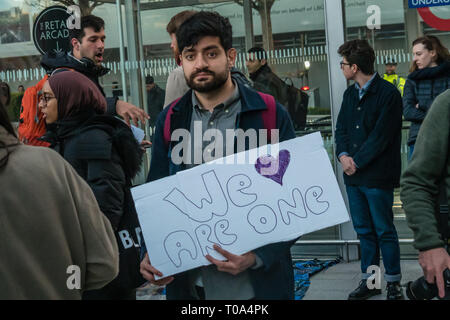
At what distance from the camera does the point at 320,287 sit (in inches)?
243

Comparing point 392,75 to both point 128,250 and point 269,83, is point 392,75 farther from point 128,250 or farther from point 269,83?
point 128,250

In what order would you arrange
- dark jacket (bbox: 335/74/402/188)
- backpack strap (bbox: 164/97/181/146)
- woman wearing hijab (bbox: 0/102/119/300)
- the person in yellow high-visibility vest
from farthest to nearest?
the person in yellow high-visibility vest, dark jacket (bbox: 335/74/402/188), backpack strap (bbox: 164/97/181/146), woman wearing hijab (bbox: 0/102/119/300)

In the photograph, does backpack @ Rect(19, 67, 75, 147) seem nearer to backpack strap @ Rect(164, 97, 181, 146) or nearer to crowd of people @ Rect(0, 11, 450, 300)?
crowd of people @ Rect(0, 11, 450, 300)

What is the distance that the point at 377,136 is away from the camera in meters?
5.49

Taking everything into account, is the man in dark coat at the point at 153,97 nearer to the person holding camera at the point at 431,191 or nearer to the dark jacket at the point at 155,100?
the dark jacket at the point at 155,100

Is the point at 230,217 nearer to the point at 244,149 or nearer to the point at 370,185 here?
the point at 244,149

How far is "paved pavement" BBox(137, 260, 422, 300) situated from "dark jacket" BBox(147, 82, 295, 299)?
2.98 m

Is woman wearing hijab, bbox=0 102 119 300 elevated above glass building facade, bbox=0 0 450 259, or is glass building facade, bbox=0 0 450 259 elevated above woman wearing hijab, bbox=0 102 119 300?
glass building facade, bbox=0 0 450 259

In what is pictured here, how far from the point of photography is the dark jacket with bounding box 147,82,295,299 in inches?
112

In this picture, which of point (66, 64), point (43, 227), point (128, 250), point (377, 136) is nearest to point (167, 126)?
point (128, 250)

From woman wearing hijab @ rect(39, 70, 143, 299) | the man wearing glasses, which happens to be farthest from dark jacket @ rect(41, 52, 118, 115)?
the man wearing glasses

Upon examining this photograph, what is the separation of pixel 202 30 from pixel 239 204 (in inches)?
30.1

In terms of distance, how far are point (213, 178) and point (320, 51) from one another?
4471mm
